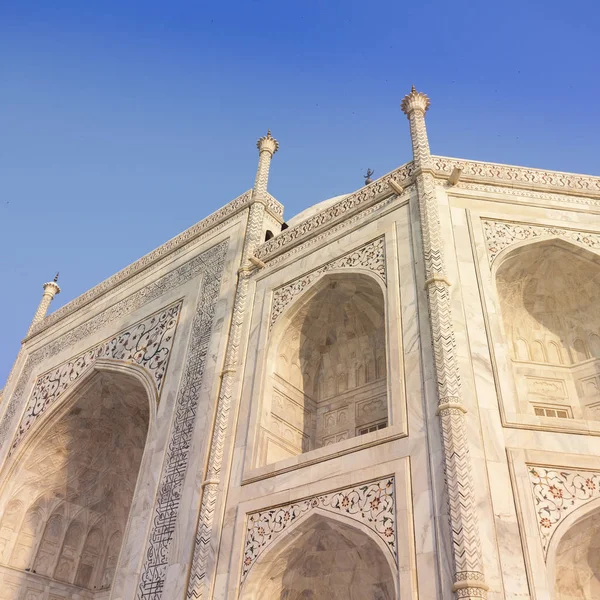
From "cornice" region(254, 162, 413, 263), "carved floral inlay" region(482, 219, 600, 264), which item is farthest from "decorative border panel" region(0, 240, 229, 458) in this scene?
"carved floral inlay" region(482, 219, 600, 264)

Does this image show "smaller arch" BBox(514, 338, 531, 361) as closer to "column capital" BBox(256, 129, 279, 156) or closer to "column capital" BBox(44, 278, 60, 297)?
"column capital" BBox(256, 129, 279, 156)

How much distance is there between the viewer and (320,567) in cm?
492

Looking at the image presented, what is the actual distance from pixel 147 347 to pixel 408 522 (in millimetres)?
4584

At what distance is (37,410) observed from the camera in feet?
Result: 29.2

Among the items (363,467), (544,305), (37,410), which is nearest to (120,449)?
(37,410)

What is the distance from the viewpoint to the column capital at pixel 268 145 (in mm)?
8602

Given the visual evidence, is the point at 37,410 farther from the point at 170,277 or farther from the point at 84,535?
the point at 170,277

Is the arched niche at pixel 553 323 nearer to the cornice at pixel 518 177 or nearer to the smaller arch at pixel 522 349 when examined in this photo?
the smaller arch at pixel 522 349

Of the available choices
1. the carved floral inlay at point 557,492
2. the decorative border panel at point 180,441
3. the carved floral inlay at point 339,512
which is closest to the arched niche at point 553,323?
the carved floral inlay at point 557,492

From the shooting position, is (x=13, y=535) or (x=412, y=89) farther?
(x=13, y=535)

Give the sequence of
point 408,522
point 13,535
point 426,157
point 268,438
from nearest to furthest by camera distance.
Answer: point 408,522, point 268,438, point 426,157, point 13,535

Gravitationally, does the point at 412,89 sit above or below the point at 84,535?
above

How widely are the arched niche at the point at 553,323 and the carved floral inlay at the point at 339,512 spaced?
1.80m

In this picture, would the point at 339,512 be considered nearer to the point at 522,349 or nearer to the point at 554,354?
the point at 522,349
